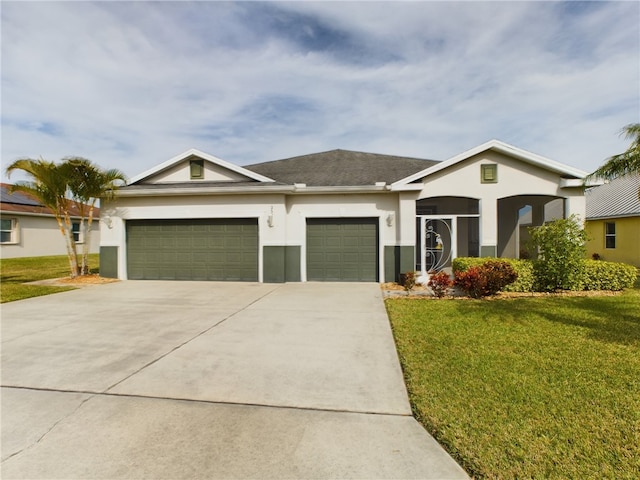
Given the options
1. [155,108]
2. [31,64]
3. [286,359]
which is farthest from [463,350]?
[155,108]

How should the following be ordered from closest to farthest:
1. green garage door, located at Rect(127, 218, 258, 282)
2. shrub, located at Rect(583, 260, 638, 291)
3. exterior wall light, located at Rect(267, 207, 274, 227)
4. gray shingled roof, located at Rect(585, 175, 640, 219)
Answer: shrub, located at Rect(583, 260, 638, 291)
exterior wall light, located at Rect(267, 207, 274, 227)
green garage door, located at Rect(127, 218, 258, 282)
gray shingled roof, located at Rect(585, 175, 640, 219)

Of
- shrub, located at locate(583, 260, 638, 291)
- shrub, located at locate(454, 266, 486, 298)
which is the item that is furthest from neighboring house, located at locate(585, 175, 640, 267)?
shrub, located at locate(454, 266, 486, 298)

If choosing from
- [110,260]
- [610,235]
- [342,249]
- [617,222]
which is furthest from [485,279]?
[610,235]

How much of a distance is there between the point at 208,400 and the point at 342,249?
9361 millimetres

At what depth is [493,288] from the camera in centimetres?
886

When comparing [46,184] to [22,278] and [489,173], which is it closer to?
[22,278]

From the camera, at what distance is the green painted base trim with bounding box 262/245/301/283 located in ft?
40.0

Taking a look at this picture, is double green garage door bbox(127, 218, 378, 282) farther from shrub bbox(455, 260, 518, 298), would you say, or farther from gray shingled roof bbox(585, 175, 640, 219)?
gray shingled roof bbox(585, 175, 640, 219)

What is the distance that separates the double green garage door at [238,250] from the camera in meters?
12.4

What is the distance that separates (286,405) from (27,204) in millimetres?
28792

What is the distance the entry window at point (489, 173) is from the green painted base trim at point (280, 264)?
24.0ft

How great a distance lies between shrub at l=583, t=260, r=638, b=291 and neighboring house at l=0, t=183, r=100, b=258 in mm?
25741

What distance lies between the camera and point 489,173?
11.6m

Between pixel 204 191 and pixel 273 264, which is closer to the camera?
pixel 204 191
